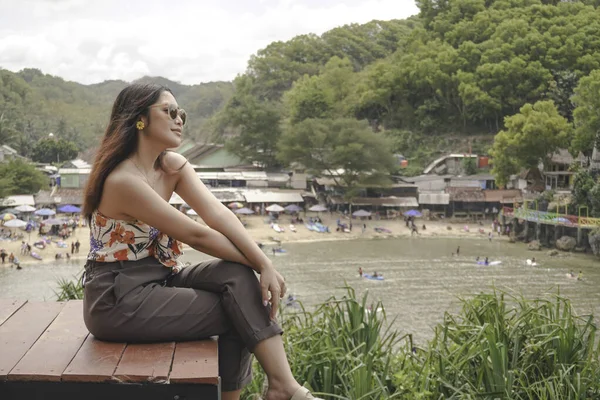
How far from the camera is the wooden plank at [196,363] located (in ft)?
5.76

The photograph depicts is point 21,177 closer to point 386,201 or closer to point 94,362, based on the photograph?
point 386,201

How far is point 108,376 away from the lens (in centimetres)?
177

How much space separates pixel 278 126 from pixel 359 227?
810 cm

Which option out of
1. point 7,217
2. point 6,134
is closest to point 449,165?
point 7,217

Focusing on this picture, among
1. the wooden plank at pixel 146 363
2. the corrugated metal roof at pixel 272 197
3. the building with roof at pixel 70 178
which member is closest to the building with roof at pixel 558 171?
the corrugated metal roof at pixel 272 197

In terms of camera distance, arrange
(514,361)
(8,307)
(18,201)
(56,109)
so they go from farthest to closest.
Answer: (56,109), (18,201), (514,361), (8,307)

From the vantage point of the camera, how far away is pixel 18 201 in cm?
2461

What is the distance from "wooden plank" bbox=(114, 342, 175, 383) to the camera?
1.77 metres

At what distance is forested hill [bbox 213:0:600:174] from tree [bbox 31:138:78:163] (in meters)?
8.84

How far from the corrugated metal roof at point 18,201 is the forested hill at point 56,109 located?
6129 millimetres

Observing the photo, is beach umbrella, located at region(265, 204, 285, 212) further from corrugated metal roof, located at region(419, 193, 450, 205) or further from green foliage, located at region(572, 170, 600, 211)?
green foliage, located at region(572, 170, 600, 211)

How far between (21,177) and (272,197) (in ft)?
30.9

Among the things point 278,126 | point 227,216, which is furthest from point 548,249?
point 227,216

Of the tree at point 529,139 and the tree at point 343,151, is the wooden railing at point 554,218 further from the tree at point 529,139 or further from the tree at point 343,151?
the tree at point 343,151
